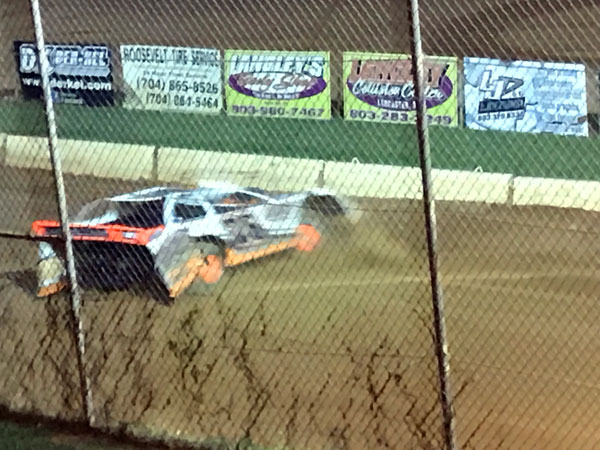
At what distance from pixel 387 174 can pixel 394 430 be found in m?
5.41

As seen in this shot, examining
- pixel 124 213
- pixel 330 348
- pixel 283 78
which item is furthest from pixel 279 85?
pixel 330 348

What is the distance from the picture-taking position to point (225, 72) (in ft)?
27.2

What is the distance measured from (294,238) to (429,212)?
3.33 meters

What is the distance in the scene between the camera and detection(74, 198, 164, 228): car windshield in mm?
7398

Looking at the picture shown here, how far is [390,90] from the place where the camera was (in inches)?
337

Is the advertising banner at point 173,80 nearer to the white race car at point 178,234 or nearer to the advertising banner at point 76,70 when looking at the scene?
the advertising banner at point 76,70

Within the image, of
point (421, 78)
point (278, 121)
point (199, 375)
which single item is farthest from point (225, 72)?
point (421, 78)

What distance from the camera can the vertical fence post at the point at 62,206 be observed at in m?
5.35

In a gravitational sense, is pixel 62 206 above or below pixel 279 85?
below

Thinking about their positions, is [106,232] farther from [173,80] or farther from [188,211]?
[173,80]

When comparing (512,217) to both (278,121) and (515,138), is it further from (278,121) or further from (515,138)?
(278,121)

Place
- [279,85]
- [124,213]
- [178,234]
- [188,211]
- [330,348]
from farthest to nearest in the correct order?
[279,85] < [124,213] < [188,211] < [330,348] < [178,234]

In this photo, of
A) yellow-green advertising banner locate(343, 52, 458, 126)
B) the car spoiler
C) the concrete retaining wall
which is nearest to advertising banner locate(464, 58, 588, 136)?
yellow-green advertising banner locate(343, 52, 458, 126)

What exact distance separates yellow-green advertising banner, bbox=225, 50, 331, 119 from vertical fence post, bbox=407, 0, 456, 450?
3.42 meters
